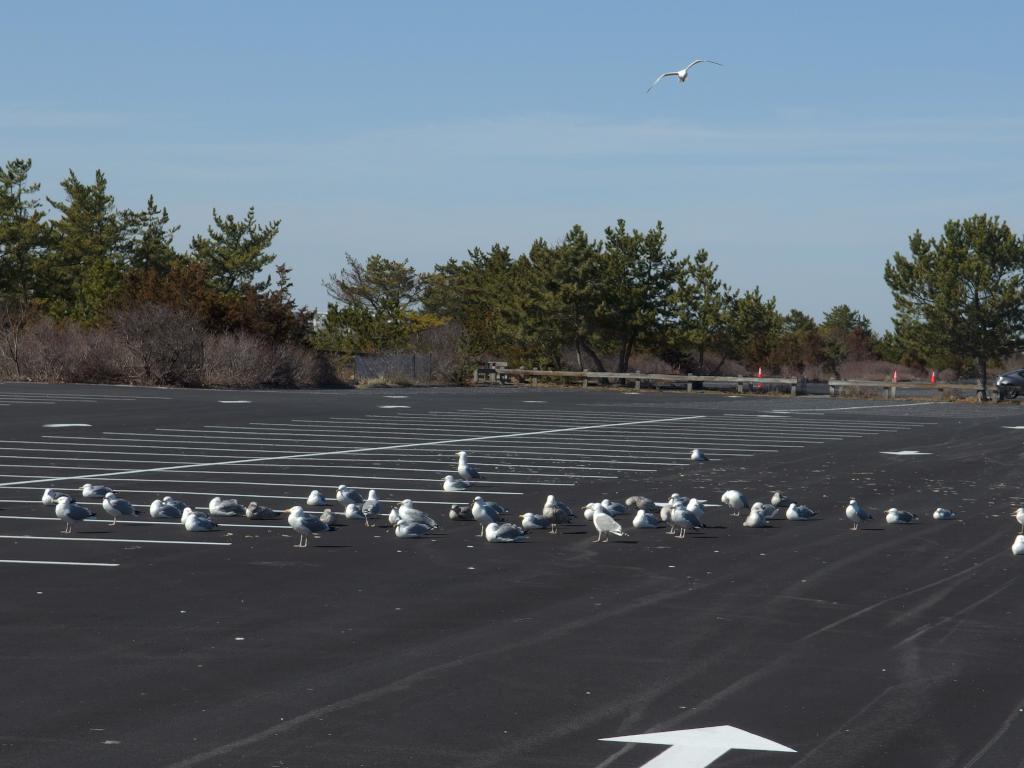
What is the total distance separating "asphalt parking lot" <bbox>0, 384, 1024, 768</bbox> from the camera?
20.7 feet

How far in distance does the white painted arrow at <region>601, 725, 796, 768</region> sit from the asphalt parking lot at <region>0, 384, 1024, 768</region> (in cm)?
3

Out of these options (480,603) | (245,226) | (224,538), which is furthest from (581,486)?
(245,226)

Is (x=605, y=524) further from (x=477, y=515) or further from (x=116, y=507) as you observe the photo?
(x=116, y=507)

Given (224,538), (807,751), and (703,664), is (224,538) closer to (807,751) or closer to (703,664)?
(703,664)

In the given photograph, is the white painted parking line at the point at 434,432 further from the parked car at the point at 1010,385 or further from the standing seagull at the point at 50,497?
the parked car at the point at 1010,385

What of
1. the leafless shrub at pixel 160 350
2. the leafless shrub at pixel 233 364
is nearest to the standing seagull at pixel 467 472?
the leafless shrub at pixel 233 364

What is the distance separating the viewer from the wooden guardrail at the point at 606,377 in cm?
5634

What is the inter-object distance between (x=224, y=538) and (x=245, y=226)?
2874 inches

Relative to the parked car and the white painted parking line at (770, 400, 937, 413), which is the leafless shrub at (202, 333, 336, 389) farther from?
the parked car

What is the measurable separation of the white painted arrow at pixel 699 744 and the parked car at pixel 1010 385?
4788 centimetres

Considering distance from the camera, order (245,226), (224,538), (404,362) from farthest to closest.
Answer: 1. (245,226)
2. (404,362)
3. (224,538)

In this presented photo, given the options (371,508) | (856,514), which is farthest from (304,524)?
(856,514)

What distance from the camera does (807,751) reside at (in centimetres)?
615

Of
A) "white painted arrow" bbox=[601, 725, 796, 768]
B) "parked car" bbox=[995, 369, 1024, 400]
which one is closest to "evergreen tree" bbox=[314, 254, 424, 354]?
"parked car" bbox=[995, 369, 1024, 400]
